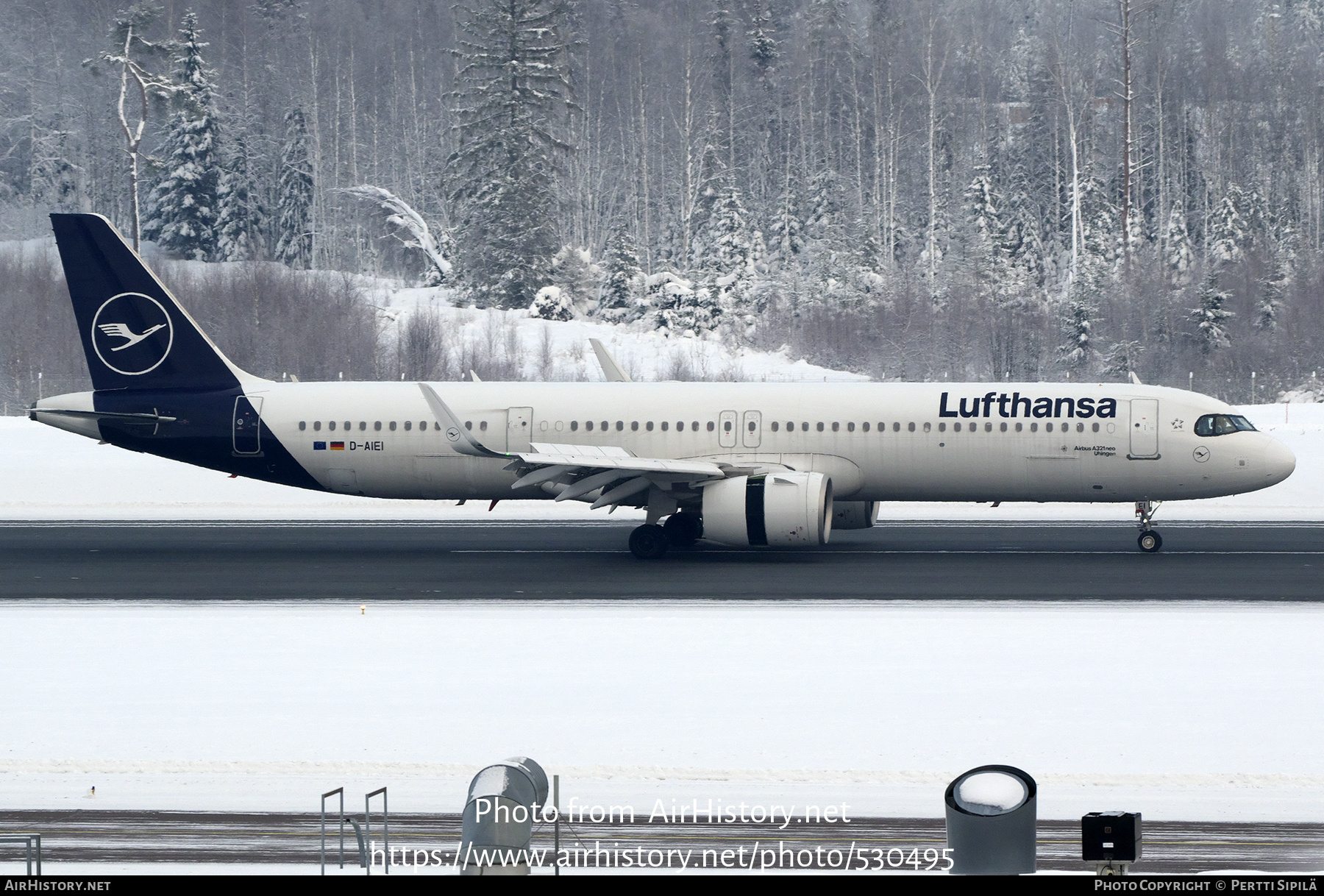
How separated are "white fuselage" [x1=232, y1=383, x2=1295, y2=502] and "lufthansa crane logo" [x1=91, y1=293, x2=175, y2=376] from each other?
2.18 meters

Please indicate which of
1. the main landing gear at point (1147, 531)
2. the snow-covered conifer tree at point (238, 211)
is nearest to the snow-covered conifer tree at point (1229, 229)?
the main landing gear at point (1147, 531)

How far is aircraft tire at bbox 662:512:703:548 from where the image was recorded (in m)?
28.0

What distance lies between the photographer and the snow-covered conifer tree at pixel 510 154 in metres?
77.6

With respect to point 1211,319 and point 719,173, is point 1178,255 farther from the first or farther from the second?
point 719,173

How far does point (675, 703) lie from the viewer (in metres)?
14.3

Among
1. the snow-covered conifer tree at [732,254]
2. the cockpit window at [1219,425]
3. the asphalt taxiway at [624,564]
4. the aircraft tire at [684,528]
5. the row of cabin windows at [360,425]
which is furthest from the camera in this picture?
the snow-covered conifer tree at [732,254]

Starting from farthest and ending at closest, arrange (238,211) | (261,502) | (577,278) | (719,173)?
(238,211) < (719,173) < (577,278) < (261,502)

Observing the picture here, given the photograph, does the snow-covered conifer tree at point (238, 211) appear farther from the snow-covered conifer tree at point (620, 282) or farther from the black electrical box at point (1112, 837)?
the black electrical box at point (1112, 837)

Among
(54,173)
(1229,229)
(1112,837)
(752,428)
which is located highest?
(54,173)

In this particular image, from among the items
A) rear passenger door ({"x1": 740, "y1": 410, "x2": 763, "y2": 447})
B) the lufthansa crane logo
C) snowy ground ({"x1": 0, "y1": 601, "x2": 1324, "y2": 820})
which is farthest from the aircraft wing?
the lufthansa crane logo

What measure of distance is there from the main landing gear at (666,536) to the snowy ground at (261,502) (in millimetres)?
6227

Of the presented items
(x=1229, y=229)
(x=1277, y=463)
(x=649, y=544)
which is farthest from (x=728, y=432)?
(x=1229, y=229)

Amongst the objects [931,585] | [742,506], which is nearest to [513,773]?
[931,585]

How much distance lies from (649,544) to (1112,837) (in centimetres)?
2096
